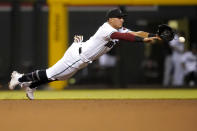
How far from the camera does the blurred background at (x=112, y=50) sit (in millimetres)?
14859

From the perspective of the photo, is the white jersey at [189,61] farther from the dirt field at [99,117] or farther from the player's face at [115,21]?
the dirt field at [99,117]

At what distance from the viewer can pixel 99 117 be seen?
5832 mm

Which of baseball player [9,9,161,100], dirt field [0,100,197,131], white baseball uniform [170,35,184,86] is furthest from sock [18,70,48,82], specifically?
white baseball uniform [170,35,184,86]

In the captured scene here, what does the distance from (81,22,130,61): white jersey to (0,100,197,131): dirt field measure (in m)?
1.77

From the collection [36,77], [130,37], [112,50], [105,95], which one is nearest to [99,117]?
[130,37]

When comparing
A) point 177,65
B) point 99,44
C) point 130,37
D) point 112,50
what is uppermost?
point 130,37

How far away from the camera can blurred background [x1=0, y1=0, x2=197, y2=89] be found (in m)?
14.9

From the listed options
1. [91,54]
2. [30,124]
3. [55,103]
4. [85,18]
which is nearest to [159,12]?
[85,18]

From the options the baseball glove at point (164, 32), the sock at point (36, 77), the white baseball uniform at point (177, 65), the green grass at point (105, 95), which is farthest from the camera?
the white baseball uniform at point (177, 65)

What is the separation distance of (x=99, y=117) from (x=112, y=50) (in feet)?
34.6

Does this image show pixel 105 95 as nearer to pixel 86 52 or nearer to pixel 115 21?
pixel 86 52

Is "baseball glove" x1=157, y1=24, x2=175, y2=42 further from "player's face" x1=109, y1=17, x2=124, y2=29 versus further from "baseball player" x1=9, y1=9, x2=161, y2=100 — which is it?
"player's face" x1=109, y1=17, x2=124, y2=29

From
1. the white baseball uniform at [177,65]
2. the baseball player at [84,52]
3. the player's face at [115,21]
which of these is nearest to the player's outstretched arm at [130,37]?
the baseball player at [84,52]

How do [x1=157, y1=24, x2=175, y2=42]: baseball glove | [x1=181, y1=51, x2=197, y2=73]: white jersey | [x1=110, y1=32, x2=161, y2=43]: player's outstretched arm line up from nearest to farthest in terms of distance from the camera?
[x1=110, y1=32, x2=161, y2=43]: player's outstretched arm < [x1=157, y1=24, x2=175, y2=42]: baseball glove < [x1=181, y1=51, x2=197, y2=73]: white jersey
